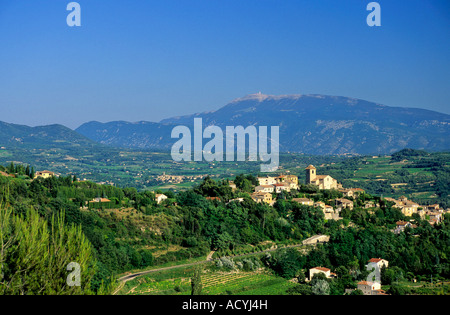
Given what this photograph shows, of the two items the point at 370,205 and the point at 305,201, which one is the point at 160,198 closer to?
the point at 305,201

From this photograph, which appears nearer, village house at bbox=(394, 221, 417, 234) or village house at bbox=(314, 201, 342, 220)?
village house at bbox=(394, 221, 417, 234)

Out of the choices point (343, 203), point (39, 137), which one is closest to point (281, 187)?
point (343, 203)

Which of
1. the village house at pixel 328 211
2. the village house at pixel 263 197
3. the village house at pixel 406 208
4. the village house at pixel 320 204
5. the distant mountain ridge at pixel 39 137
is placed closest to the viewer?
the village house at pixel 328 211

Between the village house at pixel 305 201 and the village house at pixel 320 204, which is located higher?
the village house at pixel 305 201

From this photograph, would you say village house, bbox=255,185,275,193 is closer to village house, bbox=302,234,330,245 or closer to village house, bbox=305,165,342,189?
village house, bbox=305,165,342,189

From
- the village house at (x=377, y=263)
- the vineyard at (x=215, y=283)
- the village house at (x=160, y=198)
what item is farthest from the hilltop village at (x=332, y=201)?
the vineyard at (x=215, y=283)

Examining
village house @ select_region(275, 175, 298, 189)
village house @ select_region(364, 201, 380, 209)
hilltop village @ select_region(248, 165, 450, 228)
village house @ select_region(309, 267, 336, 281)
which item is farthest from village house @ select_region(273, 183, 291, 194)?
village house @ select_region(309, 267, 336, 281)

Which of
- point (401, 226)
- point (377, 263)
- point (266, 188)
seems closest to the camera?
point (377, 263)

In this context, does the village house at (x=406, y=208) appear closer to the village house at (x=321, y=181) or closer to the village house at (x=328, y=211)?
the village house at (x=328, y=211)

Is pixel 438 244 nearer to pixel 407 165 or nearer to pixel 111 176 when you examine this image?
pixel 407 165

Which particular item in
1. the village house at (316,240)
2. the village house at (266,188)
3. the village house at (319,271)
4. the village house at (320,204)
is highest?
the village house at (266,188)

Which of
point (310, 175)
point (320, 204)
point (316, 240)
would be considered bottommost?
point (316, 240)

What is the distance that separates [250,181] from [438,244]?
1377 centimetres
